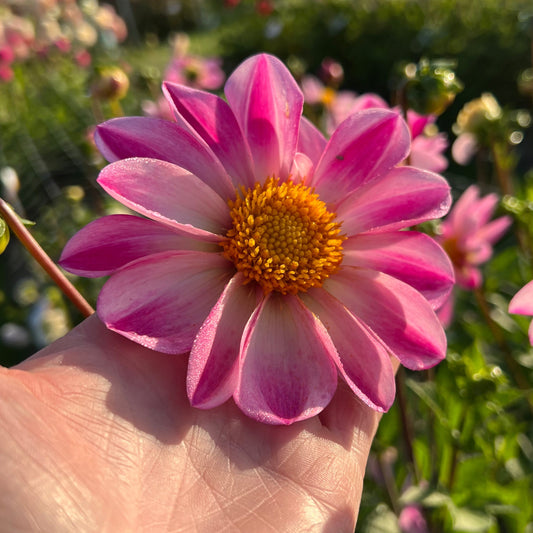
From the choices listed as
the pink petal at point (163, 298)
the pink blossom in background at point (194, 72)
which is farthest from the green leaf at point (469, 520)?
the pink blossom in background at point (194, 72)

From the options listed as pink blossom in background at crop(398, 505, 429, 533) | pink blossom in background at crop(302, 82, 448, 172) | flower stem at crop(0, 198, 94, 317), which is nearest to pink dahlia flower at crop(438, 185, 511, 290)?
pink blossom in background at crop(302, 82, 448, 172)

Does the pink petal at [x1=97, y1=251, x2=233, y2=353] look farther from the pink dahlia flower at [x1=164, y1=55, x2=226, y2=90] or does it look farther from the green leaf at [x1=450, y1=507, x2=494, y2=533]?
the pink dahlia flower at [x1=164, y1=55, x2=226, y2=90]

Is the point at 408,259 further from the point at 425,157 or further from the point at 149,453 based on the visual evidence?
the point at 149,453

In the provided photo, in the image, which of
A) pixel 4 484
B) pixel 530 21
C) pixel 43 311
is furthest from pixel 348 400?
pixel 43 311

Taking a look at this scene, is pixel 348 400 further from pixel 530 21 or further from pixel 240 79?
pixel 530 21

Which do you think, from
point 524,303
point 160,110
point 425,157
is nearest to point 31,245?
point 524,303
